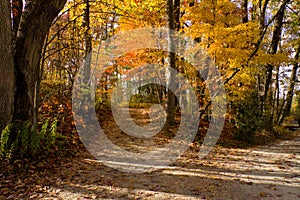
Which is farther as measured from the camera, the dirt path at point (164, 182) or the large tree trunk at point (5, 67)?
the large tree trunk at point (5, 67)

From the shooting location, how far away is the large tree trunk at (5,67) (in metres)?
4.48

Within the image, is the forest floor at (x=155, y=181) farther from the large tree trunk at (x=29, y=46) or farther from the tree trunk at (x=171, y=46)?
the tree trunk at (x=171, y=46)

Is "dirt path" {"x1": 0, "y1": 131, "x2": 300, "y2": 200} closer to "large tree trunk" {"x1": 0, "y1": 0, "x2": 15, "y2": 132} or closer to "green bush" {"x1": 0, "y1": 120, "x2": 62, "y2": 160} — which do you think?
"green bush" {"x1": 0, "y1": 120, "x2": 62, "y2": 160}

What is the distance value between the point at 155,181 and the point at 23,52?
365 cm

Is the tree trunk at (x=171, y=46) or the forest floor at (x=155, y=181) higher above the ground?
the tree trunk at (x=171, y=46)

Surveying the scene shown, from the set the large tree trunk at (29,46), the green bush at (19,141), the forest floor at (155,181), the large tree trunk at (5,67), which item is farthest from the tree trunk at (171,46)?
the large tree trunk at (5,67)

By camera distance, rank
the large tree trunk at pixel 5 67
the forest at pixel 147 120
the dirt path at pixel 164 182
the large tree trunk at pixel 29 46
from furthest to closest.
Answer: the large tree trunk at pixel 29 46 → the large tree trunk at pixel 5 67 → the forest at pixel 147 120 → the dirt path at pixel 164 182

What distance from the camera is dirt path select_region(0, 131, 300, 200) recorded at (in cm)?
381

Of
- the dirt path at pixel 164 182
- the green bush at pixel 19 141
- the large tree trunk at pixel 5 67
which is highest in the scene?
the large tree trunk at pixel 5 67

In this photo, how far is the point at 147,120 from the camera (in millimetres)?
11289

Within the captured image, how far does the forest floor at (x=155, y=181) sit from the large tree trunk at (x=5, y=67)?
1.14 meters

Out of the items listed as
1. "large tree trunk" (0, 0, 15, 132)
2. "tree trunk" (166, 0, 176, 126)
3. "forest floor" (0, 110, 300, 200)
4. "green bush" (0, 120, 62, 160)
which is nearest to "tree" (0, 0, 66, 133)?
"large tree trunk" (0, 0, 15, 132)

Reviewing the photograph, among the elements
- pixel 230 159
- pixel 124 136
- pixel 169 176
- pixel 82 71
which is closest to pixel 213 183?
pixel 169 176

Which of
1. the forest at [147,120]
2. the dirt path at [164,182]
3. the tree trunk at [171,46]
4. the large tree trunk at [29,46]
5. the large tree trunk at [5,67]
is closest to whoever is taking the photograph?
the dirt path at [164,182]
